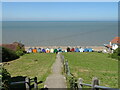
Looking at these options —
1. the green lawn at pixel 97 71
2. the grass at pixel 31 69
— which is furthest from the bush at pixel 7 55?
the green lawn at pixel 97 71

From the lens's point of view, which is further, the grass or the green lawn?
the grass

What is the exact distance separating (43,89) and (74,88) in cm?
134

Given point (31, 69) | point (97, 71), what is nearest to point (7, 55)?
point (31, 69)

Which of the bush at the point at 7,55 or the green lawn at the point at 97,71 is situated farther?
the bush at the point at 7,55

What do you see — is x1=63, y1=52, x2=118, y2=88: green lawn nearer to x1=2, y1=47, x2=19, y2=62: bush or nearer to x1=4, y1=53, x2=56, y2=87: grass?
x1=4, y1=53, x2=56, y2=87: grass

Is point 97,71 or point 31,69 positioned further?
point 31,69

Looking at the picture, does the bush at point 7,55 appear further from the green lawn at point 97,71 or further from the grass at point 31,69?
the green lawn at point 97,71

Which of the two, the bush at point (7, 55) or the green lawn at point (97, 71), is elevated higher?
the bush at point (7, 55)

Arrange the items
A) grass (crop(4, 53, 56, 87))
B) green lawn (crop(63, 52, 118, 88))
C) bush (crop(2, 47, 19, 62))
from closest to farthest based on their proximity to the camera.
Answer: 1. green lawn (crop(63, 52, 118, 88))
2. grass (crop(4, 53, 56, 87))
3. bush (crop(2, 47, 19, 62))

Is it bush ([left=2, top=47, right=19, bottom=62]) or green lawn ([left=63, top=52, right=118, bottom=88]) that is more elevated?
bush ([left=2, top=47, right=19, bottom=62])

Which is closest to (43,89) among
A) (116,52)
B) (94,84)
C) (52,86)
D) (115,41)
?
(52,86)

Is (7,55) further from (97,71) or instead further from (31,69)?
(97,71)

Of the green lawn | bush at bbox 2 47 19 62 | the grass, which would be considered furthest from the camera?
bush at bbox 2 47 19 62

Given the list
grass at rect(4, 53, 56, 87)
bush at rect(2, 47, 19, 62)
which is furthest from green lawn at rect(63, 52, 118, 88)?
bush at rect(2, 47, 19, 62)
